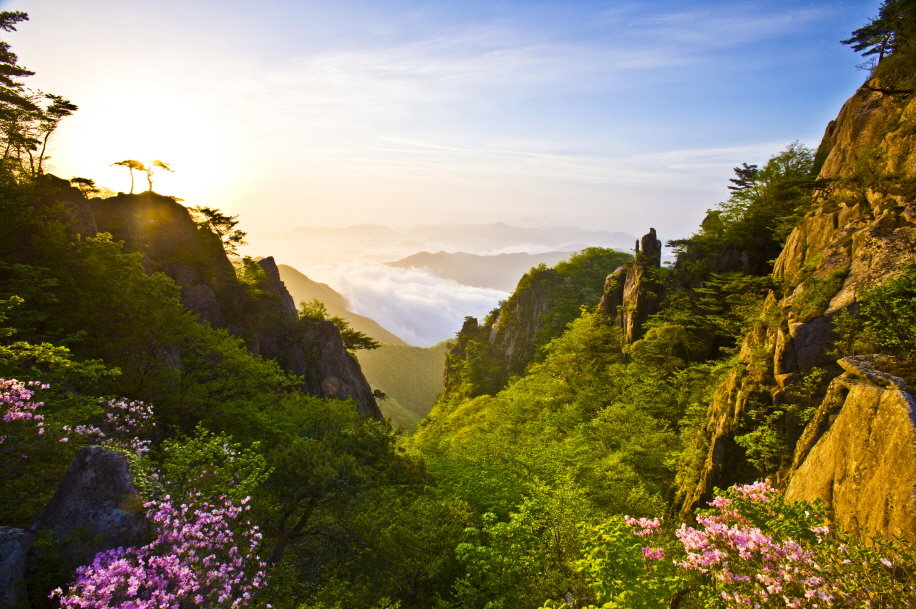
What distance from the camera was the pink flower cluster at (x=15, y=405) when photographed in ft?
32.1

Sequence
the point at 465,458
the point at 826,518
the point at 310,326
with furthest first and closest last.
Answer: the point at 310,326, the point at 465,458, the point at 826,518

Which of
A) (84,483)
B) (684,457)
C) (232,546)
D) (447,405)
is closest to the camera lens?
(84,483)


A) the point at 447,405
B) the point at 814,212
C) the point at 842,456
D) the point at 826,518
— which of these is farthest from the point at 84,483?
the point at 447,405

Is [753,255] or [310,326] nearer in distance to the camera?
[753,255]

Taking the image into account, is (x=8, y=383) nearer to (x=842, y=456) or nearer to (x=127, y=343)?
(x=127, y=343)

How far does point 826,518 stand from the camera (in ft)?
26.8

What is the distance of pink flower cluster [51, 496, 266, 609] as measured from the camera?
293 inches

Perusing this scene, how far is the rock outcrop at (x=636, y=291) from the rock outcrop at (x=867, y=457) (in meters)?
32.9

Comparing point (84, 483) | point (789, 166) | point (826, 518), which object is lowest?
point (84, 483)

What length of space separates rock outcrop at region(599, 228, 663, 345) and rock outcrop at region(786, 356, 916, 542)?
3285 centimetres

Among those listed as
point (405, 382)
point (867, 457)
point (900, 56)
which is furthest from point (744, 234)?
point (405, 382)

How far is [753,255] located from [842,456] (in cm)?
3033

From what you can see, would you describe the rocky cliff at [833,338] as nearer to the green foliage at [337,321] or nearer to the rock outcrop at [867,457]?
the rock outcrop at [867,457]

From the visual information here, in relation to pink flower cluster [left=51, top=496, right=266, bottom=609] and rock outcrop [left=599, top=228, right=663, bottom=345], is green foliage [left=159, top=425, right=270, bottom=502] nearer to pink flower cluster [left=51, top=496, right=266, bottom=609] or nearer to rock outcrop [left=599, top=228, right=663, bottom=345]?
pink flower cluster [left=51, top=496, right=266, bottom=609]
